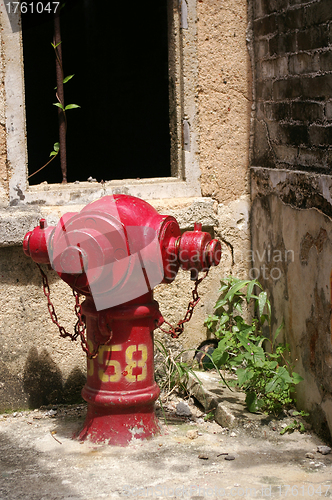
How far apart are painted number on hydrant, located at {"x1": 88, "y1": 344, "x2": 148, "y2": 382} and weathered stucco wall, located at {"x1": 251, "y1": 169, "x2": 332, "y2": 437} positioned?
0.93 meters

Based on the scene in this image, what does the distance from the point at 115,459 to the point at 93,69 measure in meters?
5.00

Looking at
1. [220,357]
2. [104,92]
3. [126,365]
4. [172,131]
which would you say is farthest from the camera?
[104,92]

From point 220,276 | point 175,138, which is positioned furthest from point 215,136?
point 220,276

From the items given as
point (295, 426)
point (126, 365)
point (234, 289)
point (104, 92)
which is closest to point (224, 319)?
point (234, 289)

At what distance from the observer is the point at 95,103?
6691 mm

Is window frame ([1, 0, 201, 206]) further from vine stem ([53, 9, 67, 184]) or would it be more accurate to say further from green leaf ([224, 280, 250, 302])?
green leaf ([224, 280, 250, 302])

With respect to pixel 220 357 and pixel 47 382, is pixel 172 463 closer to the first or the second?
pixel 220 357

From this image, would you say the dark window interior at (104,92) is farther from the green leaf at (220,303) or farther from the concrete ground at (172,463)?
the concrete ground at (172,463)

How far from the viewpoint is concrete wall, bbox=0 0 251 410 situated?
11.0 ft

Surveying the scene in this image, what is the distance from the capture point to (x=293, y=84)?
3221 millimetres

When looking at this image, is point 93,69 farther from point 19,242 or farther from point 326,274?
point 326,274

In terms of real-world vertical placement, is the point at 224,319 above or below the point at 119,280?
below

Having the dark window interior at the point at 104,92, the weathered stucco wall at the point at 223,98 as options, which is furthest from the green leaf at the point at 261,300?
the dark window interior at the point at 104,92

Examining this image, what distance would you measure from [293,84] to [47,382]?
2.31 metres
